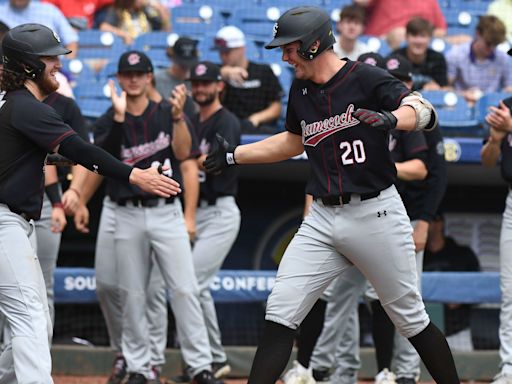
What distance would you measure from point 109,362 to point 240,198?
178 cm

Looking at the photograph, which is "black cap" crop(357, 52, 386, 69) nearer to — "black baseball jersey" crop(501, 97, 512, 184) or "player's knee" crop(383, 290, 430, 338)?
"black baseball jersey" crop(501, 97, 512, 184)

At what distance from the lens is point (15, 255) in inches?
174

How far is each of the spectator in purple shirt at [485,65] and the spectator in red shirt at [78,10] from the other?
3.44m

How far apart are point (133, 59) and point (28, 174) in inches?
72.5

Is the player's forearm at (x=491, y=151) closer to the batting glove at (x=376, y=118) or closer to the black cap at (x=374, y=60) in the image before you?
the black cap at (x=374, y=60)

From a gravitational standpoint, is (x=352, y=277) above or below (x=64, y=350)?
above

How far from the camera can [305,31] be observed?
4473 mm

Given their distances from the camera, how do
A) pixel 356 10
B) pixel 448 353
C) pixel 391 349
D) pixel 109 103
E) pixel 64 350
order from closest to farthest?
pixel 448 353 < pixel 391 349 < pixel 64 350 < pixel 109 103 < pixel 356 10

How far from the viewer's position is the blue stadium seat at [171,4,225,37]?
9.40 m

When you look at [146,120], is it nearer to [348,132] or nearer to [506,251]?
[348,132]

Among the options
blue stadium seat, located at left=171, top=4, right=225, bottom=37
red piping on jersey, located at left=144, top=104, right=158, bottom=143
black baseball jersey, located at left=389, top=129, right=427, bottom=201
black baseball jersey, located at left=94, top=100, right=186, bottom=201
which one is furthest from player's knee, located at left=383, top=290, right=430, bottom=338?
blue stadium seat, located at left=171, top=4, right=225, bottom=37

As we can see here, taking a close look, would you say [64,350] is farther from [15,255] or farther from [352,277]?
[15,255]

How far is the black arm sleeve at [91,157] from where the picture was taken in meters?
4.47

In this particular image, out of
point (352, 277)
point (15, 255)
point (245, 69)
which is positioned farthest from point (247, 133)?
point (15, 255)
